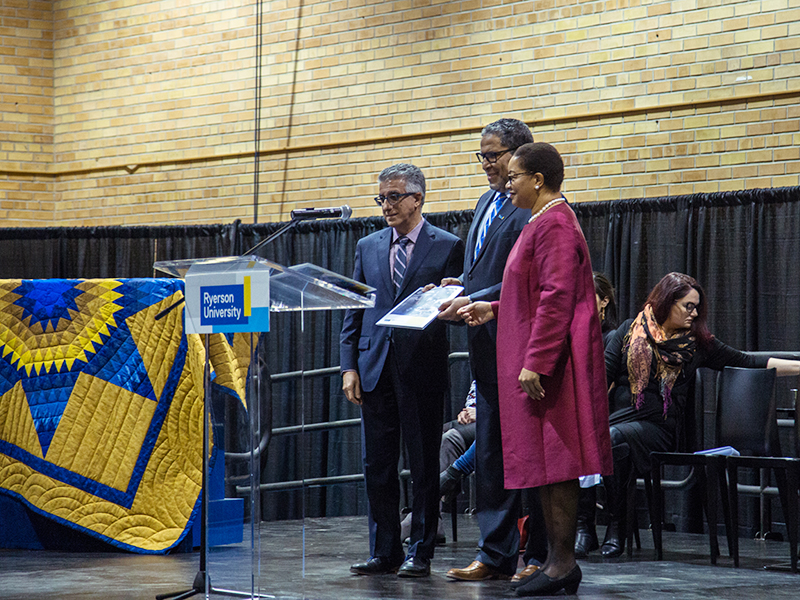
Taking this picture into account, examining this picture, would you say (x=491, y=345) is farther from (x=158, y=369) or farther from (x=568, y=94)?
(x=568, y=94)

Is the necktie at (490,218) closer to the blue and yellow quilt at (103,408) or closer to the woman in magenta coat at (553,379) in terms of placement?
the woman in magenta coat at (553,379)

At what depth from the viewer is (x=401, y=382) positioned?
373cm

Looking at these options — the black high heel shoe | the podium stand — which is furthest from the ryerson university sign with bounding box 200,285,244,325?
the black high heel shoe

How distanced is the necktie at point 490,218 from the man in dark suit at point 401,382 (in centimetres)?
19

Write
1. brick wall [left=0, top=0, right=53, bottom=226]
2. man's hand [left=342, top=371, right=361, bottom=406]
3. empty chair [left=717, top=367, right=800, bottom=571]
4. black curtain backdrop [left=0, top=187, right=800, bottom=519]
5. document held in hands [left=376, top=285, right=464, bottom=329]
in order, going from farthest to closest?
brick wall [left=0, top=0, right=53, bottom=226] < black curtain backdrop [left=0, top=187, right=800, bottom=519] < empty chair [left=717, top=367, right=800, bottom=571] < man's hand [left=342, top=371, right=361, bottom=406] < document held in hands [left=376, top=285, right=464, bottom=329]

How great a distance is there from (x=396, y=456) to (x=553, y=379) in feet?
2.84

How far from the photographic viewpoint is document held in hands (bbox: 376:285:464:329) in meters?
3.33

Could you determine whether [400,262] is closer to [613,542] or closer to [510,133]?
[510,133]

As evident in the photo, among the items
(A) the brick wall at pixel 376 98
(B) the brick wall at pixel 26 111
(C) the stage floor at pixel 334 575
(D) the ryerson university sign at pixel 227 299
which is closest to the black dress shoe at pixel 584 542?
(C) the stage floor at pixel 334 575

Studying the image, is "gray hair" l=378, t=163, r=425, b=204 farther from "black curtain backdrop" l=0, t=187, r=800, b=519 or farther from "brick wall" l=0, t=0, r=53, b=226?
"brick wall" l=0, t=0, r=53, b=226

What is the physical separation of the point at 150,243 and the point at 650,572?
17.6 feet

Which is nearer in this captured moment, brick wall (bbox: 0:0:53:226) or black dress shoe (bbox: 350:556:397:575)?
black dress shoe (bbox: 350:556:397:575)

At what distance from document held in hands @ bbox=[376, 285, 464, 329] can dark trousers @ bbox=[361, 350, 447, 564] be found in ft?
1.07

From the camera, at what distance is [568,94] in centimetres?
673
